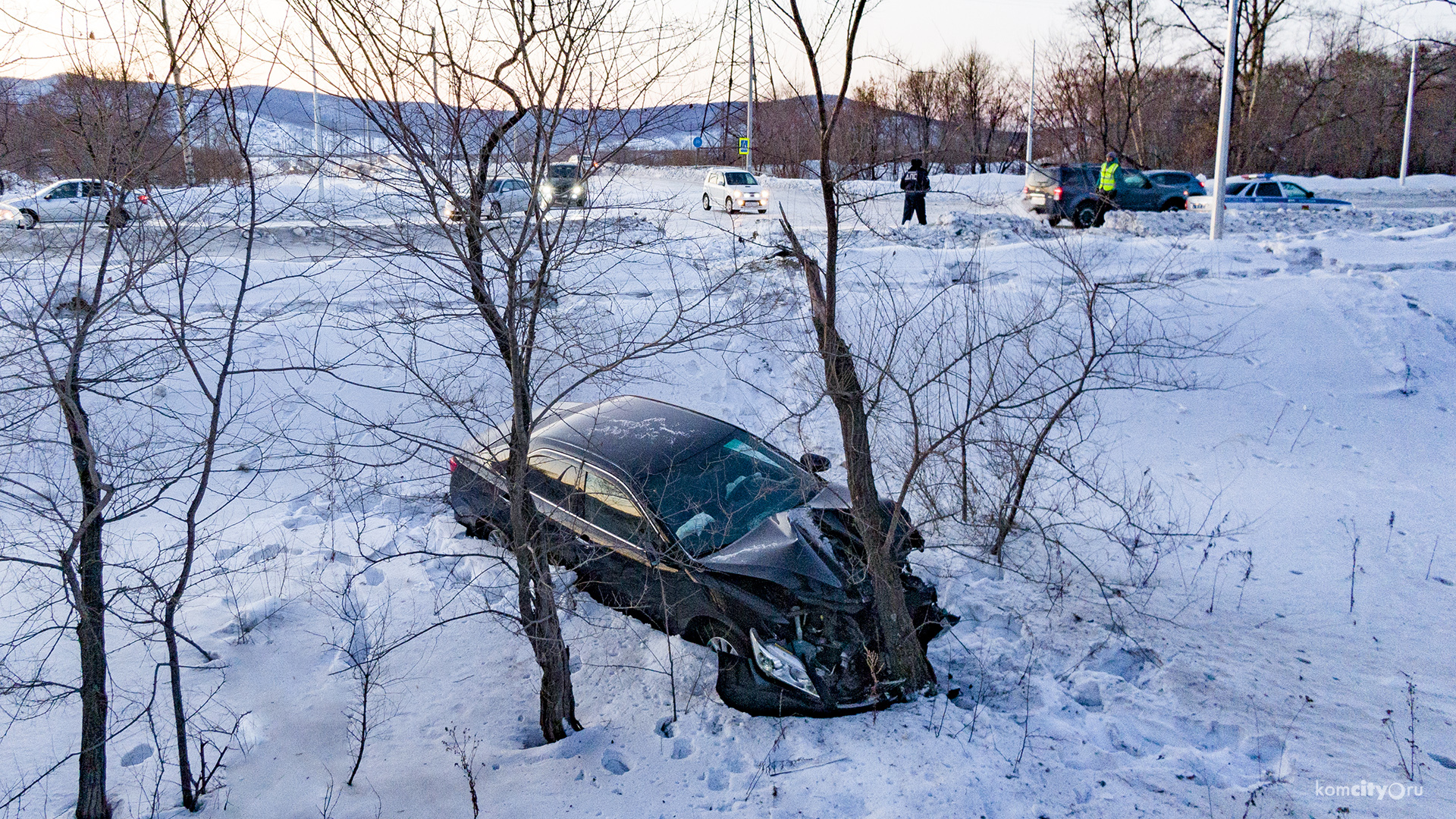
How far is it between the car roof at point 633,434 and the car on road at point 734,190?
14872 mm

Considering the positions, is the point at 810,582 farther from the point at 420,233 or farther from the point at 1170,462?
the point at 1170,462

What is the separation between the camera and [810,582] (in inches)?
201

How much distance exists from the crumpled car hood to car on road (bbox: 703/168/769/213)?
1604 centimetres

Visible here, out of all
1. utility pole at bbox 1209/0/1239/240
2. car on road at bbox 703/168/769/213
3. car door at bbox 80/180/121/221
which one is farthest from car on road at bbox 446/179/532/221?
car on road at bbox 703/168/769/213

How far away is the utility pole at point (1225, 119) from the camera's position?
46.8 ft

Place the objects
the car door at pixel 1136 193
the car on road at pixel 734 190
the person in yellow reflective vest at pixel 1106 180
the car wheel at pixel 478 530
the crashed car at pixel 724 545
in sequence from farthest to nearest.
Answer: the car door at pixel 1136 193
the car on road at pixel 734 190
the person in yellow reflective vest at pixel 1106 180
the car wheel at pixel 478 530
the crashed car at pixel 724 545

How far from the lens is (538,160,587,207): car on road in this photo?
14.1 ft

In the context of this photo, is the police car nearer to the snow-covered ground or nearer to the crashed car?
the snow-covered ground

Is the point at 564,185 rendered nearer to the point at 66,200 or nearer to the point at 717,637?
the point at 66,200

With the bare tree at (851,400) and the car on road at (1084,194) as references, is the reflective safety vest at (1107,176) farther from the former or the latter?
the bare tree at (851,400)

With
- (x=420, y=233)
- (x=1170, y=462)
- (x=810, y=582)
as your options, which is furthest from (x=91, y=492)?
(x=1170, y=462)

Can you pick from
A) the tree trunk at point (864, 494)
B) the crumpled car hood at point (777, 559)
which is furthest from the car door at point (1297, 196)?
the crumpled car hood at point (777, 559)

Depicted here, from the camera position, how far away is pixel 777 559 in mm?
5160

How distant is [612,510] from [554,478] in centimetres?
58
